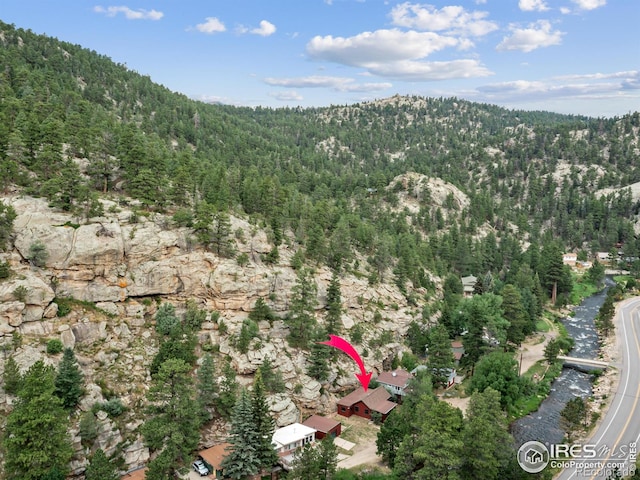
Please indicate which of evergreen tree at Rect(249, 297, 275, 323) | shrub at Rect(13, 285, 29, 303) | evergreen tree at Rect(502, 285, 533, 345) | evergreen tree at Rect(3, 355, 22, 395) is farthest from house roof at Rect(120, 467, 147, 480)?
evergreen tree at Rect(502, 285, 533, 345)

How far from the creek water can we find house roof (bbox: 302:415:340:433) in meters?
19.6

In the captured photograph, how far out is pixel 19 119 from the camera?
57.1 metres

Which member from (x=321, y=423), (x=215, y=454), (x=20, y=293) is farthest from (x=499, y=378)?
(x=20, y=293)

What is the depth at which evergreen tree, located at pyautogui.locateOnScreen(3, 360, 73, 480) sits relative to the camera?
98.8 feet

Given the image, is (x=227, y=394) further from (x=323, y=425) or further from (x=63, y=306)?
(x=63, y=306)

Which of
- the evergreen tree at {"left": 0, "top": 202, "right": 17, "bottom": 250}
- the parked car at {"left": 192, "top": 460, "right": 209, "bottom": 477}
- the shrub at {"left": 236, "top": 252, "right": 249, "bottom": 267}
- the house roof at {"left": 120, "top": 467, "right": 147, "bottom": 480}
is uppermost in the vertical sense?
the evergreen tree at {"left": 0, "top": 202, "right": 17, "bottom": 250}

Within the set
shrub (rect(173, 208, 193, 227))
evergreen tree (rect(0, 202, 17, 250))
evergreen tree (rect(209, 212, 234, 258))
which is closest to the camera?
evergreen tree (rect(0, 202, 17, 250))

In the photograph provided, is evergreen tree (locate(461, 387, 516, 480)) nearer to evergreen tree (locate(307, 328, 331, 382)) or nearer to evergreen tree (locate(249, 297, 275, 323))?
evergreen tree (locate(307, 328, 331, 382))

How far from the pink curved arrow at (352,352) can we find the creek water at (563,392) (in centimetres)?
1748

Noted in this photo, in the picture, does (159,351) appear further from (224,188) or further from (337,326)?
(224,188)

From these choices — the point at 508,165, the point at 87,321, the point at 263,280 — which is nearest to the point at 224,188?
the point at 263,280

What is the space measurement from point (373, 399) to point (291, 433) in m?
11.6

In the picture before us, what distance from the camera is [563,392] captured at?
56.9 metres

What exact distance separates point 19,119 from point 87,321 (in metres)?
32.9
